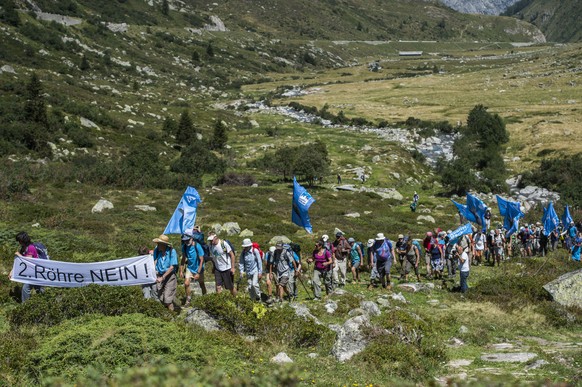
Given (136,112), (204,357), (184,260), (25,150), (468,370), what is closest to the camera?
(204,357)

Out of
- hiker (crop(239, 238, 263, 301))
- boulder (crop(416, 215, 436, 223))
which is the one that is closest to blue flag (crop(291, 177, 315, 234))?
hiker (crop(239, 238, 263, 301))

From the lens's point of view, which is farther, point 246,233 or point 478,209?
point 246,233

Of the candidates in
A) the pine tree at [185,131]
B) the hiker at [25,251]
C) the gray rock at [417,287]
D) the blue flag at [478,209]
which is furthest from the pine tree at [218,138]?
the hiker at [25,251]

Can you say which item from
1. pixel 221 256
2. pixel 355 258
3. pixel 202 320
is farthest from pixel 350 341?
pixel 355 258

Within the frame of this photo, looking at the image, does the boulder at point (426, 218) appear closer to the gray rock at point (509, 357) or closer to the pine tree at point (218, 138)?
the gray rock at point (509, 357)

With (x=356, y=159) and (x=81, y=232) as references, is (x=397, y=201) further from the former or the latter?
(x=81, y=232)

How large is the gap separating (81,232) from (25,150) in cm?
2044

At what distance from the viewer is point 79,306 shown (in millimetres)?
10047

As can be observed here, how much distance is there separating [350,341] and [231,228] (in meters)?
15.5

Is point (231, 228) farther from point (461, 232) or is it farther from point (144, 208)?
point (461, 232)

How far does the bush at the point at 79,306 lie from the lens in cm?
985

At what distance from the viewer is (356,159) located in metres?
54.6

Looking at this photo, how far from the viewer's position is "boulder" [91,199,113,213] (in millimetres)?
26295

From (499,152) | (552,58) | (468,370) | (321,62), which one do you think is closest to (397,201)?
(499,152)
